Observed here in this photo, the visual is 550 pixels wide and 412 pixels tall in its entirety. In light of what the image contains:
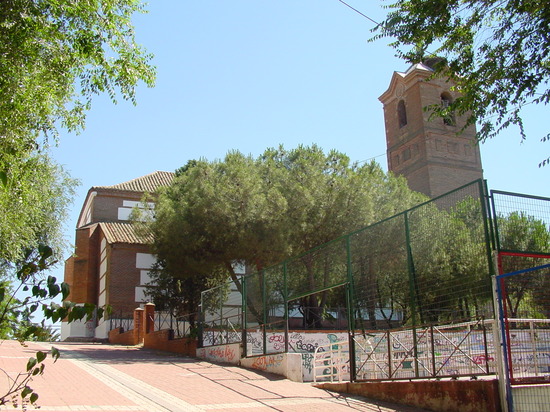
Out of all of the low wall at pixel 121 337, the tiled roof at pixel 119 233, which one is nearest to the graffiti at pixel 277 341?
the low wall at pixel 121 337

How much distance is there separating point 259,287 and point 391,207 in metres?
11.4

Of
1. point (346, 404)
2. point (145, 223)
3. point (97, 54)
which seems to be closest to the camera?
point (97, 54)

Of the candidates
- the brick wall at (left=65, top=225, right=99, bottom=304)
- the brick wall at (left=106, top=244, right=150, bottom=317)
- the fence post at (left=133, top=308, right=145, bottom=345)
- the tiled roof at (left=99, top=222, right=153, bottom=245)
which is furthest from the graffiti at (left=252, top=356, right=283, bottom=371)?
the brick wall at (left=65, top=225, right=99, bottom=304)

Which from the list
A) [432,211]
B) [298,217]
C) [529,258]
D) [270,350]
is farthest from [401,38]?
→ [298,217]

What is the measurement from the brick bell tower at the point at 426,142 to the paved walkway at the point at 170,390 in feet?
139

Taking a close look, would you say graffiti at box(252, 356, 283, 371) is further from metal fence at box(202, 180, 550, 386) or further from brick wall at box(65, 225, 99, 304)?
brick wall at box(65, 225, 99, 304)

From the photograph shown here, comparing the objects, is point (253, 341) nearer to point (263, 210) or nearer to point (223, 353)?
point (223, 353)

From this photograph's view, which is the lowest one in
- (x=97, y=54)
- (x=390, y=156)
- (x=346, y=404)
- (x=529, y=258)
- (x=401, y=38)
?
(x=346, y=404)

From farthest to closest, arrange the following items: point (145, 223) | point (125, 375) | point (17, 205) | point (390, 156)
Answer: point (390, 156), point (145, 223), point (125, 375), point (17, 205)

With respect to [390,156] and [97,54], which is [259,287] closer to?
[97,54]

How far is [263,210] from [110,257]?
15.0m

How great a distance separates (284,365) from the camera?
50.0 feet

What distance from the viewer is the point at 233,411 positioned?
1041 centimetres

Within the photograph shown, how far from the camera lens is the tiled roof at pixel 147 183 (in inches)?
1654
